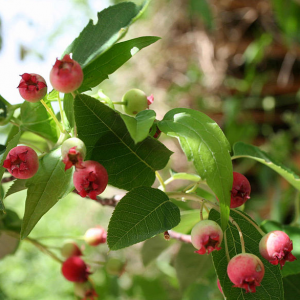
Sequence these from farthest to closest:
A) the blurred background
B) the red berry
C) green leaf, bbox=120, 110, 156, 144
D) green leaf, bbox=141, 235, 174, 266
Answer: the blurred background
green leaf, bbox=141, 235, 174, 266
the red berry
green leaf, bbox=120, 110, 156, 144

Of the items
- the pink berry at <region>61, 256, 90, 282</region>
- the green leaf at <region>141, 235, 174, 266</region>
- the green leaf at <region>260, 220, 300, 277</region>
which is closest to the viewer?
the green leaf at <region>260, 220, 300, 277</region>

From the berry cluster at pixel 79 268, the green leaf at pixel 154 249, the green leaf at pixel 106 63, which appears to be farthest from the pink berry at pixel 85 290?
the green leaf at pixel 106 63

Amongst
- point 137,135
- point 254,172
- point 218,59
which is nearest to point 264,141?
point 254,172

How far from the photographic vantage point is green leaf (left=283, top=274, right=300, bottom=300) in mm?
623

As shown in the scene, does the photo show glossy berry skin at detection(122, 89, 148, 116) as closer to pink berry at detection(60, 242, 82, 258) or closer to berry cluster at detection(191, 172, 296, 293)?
berry cluster at detection(191, 172, 296, 293)

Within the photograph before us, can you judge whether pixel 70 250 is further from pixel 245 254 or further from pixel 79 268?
pixel 245 254

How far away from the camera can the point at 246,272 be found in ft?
1.32

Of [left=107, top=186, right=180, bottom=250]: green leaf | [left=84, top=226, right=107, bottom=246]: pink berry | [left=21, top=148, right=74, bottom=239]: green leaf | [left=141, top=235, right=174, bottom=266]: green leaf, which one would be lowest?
[left=141, top=235, right=174, bottom=266]: green leaf

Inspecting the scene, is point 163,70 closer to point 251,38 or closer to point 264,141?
point 251,38

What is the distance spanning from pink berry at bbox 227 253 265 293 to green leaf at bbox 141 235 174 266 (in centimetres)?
47

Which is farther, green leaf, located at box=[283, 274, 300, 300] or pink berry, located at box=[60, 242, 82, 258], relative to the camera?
pink berry, located at box=[60, 242, 82, 258]

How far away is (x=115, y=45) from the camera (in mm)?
499

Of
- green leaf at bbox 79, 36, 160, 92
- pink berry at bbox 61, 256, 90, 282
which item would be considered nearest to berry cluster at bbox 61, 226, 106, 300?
pink berry at bbox 61, 256, 90, 282

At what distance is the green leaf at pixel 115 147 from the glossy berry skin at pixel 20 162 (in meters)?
0.07
